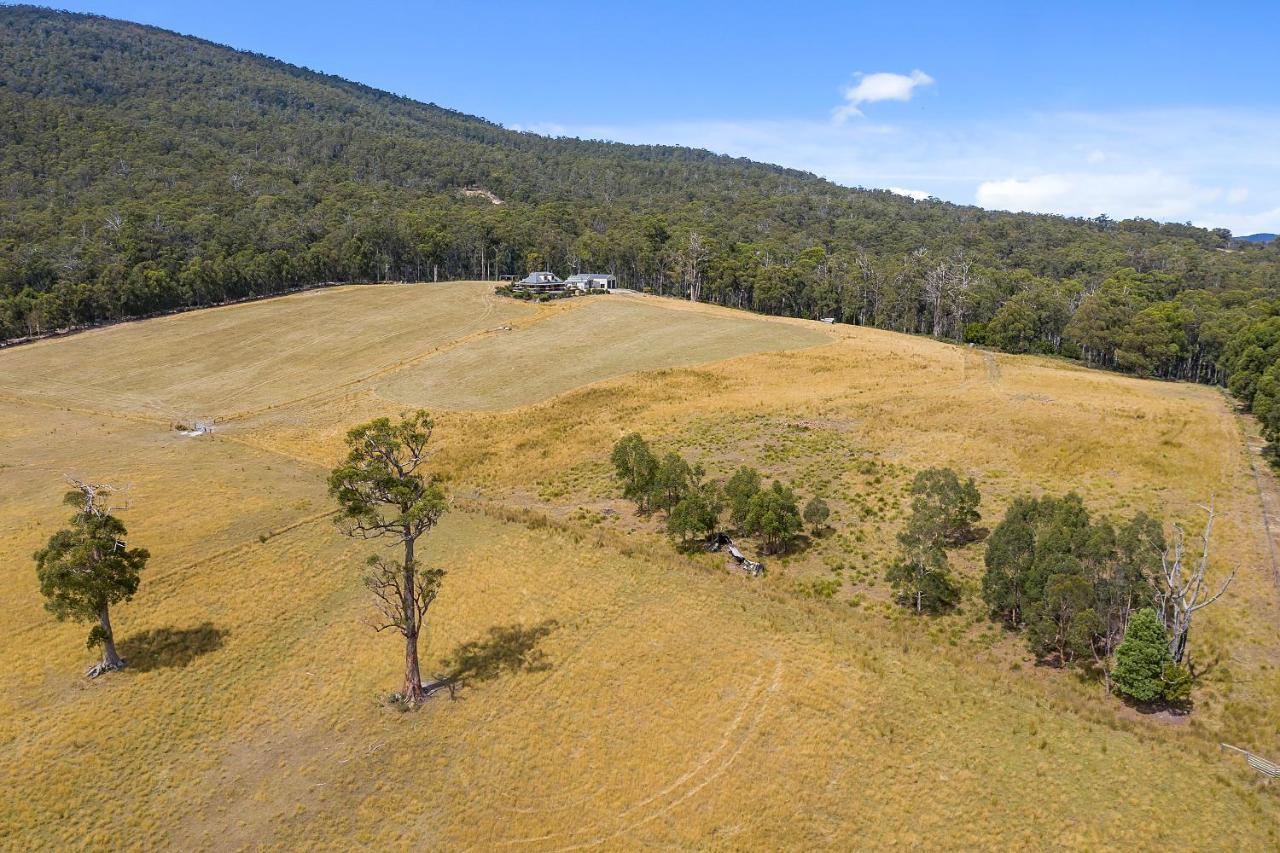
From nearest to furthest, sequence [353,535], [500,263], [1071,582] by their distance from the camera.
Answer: [353,535]
[1071,582]
[500,263]

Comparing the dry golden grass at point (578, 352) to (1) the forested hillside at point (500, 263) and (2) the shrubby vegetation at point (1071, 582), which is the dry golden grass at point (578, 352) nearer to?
(1) the forested hillside at point (500, 263)

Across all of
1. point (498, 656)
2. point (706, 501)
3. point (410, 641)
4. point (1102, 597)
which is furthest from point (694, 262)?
point (410, 641)

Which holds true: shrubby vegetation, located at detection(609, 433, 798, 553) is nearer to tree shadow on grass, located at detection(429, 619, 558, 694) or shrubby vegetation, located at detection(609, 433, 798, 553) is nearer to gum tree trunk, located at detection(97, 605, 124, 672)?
tree shadow on grass, located at detection(429, 619, 558, 694)

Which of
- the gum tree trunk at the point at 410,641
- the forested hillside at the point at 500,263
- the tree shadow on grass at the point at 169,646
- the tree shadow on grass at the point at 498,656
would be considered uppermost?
the forested hillside at the point at 500,263

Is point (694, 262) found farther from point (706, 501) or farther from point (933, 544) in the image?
point (933, 544)

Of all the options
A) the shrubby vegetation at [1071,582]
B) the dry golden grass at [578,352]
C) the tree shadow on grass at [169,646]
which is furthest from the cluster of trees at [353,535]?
the dry golden grass at [578,352]

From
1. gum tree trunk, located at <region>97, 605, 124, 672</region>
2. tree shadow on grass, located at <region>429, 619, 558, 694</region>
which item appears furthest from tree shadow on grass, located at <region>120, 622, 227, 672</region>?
tree shadow on grass, located at <region>429, 619, 558, 694</region>
